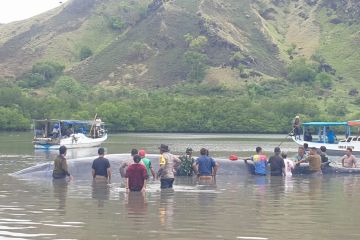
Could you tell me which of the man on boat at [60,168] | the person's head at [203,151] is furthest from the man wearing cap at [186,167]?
the man on boat at [60,168]

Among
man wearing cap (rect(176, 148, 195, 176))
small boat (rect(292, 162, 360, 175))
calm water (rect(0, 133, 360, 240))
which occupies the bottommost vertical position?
calm water (rect(0, 133, 360, 240))

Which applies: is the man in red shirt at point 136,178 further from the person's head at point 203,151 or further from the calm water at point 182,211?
the person's head at point 203,151

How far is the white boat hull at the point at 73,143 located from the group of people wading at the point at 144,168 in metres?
36.6

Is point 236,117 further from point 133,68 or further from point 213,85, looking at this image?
point 133,68

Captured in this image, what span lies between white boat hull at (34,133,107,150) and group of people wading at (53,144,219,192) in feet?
120

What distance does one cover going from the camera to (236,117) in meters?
134

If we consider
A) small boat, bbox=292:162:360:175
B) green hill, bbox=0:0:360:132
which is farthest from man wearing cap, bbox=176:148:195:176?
green hill, bbox=0:0:360:132

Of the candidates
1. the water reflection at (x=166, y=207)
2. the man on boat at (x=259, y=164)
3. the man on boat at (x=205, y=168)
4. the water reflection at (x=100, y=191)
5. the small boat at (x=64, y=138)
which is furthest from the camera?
the small boat at (x=64, y=138)

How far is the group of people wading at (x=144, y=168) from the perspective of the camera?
23.6 meters

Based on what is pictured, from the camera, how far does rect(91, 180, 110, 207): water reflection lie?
2284 cm

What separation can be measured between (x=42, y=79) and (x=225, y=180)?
163 meters

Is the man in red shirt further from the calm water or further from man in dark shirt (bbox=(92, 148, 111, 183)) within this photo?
man in dark shirt (bbox=(92, 148, 111, 183))

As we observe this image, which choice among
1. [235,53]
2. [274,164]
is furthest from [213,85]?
[274,164]

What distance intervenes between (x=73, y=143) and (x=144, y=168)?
47489 millimetres
